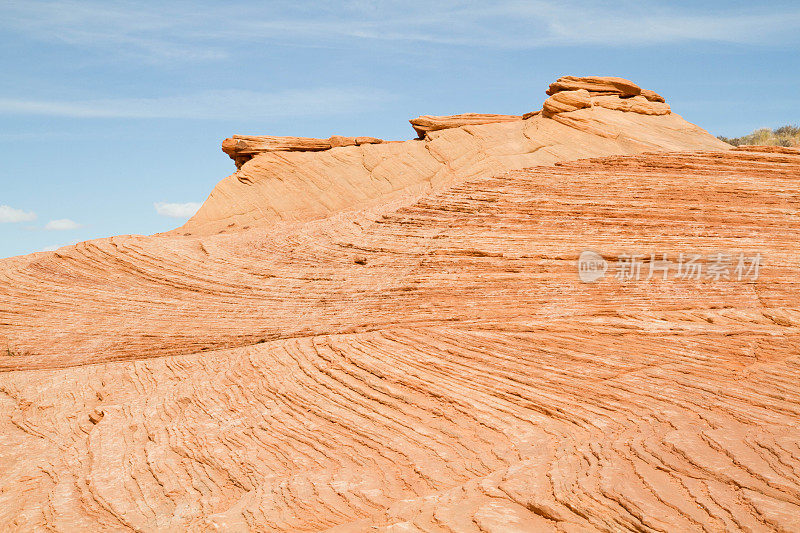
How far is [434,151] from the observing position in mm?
26609

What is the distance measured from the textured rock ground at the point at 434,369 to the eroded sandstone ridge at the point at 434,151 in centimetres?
523

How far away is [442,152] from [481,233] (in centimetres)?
1141

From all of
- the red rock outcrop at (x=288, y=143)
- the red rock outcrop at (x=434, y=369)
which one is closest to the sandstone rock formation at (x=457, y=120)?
the red rock outcrop at (x=288, y=143)

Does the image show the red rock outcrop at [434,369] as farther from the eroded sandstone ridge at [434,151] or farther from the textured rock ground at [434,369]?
the eroded sandstone ridge at [434,151]

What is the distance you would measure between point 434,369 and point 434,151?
16083mm

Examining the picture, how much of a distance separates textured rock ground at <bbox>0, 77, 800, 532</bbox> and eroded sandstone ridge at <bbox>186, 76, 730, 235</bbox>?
5.23 meters

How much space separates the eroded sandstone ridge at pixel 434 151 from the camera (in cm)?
2284

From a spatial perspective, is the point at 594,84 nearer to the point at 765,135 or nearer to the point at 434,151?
the point at 434,151

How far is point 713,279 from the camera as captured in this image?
1333cm

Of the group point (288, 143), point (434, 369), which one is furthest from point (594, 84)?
point (434, 369)

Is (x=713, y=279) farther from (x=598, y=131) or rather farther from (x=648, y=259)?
(x=598, y=131)

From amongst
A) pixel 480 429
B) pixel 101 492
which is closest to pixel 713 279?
pixel 480 429

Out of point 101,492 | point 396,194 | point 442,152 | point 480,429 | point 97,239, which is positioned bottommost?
point 101,492

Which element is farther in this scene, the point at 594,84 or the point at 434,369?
the point at 594,84
